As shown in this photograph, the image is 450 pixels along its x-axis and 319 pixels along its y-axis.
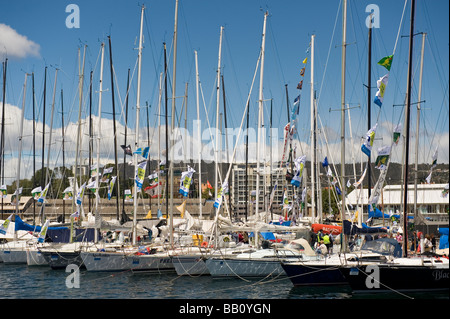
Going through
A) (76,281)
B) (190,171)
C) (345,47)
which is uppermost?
(345,47)

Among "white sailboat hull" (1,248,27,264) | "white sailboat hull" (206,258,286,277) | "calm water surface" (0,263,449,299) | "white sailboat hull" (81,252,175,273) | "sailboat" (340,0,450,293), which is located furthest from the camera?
"white sailboat hull" (1,248,27,264)

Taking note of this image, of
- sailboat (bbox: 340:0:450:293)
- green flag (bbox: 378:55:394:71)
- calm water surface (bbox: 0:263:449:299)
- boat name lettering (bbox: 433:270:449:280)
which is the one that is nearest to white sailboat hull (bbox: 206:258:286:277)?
calm water surface (bbox: 0:263:449:299)

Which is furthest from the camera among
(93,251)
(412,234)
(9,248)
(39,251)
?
(9,248)

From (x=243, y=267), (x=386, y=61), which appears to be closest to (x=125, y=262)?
(x=243, y=267)

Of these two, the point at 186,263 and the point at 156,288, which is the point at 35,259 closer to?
the point at 186,263

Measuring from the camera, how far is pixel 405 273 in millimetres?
26125

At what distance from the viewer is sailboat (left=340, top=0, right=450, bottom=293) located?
85.5 ft

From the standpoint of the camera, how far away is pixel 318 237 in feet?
129

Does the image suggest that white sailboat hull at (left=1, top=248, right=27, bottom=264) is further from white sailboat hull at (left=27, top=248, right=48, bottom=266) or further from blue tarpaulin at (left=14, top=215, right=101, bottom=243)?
white sailboat hull at (left=27, top=248, right=48, bottom=266)

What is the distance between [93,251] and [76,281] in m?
3.41

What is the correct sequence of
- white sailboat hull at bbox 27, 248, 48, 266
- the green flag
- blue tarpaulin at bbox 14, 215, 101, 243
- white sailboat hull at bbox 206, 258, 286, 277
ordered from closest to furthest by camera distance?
the green flag → white sailboat hull at bbox 206, 258, 286, 277 → white sailboat hull at bbox 27, 248, 48, 266 → blue tarpaulin at bbox 14, 215, 101, 243

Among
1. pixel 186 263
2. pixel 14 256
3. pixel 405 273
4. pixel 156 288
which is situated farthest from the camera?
pixel 14 256
